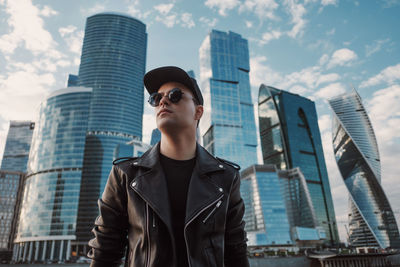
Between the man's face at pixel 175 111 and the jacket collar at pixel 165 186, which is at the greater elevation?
the man's face at pixel 175 111

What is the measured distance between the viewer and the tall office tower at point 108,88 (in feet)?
359

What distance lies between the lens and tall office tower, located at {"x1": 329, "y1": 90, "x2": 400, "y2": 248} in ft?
349

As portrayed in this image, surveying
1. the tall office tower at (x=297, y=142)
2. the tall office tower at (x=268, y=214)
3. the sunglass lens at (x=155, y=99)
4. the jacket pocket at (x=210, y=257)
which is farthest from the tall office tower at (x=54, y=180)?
the tall office tower at (x=297, y=142)

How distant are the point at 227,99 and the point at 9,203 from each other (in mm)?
112119

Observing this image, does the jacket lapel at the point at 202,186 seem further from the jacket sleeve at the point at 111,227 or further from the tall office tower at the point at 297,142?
the tall office tower at the point at 297,142

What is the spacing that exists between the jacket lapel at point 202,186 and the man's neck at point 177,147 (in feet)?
0.41

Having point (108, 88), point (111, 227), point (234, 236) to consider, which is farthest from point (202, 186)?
point (108, 88)

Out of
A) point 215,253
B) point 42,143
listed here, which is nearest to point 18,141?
point 42,143

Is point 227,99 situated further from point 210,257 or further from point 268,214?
point 210,257

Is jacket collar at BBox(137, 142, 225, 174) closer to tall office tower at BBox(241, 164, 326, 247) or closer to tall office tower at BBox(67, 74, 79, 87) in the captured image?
tall office tower at BBox(241, 164, 326, 247)

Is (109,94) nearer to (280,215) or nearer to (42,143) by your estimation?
(42,143)

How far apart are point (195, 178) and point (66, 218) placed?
96793 mm

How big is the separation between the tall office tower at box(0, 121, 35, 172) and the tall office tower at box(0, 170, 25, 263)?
69034 millimetres

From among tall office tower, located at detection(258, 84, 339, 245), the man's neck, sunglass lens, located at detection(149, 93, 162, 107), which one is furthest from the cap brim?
tall office tower, located at detection(258, 84, 339, 245)
